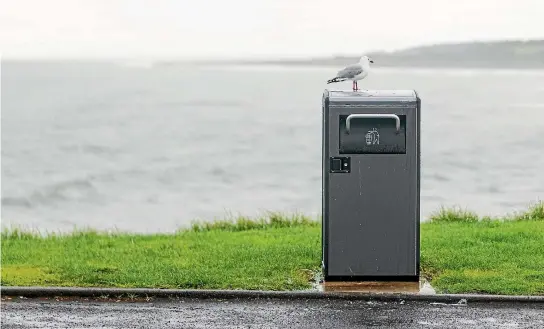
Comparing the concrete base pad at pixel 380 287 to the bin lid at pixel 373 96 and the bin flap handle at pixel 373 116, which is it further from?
the bin lid at pixel 373 96

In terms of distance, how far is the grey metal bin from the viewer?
9320 millimetres

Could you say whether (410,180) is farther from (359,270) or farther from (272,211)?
(272,211)

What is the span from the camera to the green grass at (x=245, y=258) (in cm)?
975

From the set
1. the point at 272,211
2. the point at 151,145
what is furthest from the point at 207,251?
the point at 151,145

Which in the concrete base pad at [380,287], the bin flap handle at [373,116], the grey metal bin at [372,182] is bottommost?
the concrete base pad at [380,287]

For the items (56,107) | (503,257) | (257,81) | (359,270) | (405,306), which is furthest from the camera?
(257,81)

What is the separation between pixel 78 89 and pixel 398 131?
8784 cm

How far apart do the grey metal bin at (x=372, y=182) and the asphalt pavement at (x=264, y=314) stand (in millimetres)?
550

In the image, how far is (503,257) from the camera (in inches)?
431

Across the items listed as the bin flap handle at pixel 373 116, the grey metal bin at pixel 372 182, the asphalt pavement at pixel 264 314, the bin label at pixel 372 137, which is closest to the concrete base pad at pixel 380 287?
the grey metal bin at pixel 372 182

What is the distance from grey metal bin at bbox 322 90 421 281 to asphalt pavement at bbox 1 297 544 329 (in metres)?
0.55

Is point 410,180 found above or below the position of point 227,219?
above

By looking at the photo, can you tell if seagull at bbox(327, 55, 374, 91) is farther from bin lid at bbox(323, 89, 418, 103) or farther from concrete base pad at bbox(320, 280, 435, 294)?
concrete base pad at bbox(320, 280, 435, 294)

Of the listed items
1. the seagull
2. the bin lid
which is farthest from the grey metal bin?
the seagull
